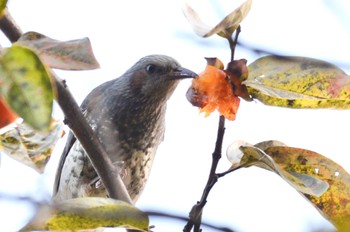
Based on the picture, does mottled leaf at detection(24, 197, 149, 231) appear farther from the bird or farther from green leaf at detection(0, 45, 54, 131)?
the bird

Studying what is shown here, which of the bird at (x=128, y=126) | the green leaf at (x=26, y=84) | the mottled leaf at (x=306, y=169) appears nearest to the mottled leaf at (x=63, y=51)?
the green leaf at (x=26, y=84)

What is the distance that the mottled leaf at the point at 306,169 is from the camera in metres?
1.33

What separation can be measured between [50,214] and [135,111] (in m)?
2.27

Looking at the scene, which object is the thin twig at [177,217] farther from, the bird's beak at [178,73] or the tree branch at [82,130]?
the bird's beak at [178,73]

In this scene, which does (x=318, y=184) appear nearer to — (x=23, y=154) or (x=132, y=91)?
(x=23, y=154)

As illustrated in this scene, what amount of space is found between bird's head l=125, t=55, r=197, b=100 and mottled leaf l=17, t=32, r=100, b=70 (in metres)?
1.92

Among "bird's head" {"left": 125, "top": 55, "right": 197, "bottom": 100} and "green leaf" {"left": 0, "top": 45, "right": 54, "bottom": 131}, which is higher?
"green leaf" {"left": 0, "top": 45, "right": 54, "bottom": 131}

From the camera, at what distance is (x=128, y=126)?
3.25 meters

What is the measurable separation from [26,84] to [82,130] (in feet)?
1.64

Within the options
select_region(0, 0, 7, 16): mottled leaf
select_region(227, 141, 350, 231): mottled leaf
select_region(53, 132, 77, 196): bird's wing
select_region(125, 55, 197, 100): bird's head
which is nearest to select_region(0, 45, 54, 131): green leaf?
select_region(0, 0, 7, 16): mottled leaf

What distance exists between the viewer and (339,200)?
1.39 metres

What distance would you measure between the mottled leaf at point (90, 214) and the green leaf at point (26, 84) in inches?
10.0

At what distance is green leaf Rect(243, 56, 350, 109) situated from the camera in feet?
4.40

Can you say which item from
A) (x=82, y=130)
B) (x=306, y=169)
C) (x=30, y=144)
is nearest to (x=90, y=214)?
(x=82, y=130)
